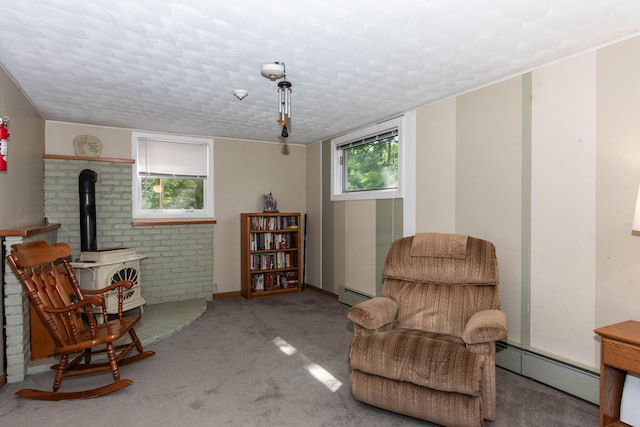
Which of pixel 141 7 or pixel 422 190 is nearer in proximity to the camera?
Answer: pixel 141 7

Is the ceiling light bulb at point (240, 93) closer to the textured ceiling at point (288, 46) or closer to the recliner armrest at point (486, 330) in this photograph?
the textured ceiling at point (288, 46)

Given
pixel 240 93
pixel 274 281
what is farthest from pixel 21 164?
pixel 274 281

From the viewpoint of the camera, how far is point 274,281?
5.46 metres

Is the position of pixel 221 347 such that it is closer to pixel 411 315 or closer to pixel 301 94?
pixel 411 315

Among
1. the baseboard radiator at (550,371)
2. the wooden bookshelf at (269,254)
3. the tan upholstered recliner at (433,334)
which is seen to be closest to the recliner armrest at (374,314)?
→ the tan upholstered recliner at (433,334)

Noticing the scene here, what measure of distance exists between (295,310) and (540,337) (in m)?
2.69

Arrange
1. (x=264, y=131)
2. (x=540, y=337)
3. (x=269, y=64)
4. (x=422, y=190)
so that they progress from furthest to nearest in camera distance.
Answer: (x=264, y=131) → (x=422, y=190) → (x=540, y=337) → (x=269, y=64)

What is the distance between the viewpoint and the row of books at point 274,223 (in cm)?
528

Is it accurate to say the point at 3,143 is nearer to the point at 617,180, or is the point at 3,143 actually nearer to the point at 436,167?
the point at 436,167

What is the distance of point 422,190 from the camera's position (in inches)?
145

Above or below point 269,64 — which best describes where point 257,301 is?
below

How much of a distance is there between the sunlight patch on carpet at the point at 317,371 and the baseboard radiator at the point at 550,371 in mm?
1331

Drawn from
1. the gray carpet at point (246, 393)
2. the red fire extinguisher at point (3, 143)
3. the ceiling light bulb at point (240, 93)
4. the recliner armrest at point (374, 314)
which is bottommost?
the gray carpet at point (246, 393)

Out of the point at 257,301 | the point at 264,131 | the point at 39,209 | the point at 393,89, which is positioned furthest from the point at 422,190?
the point at 39,209
